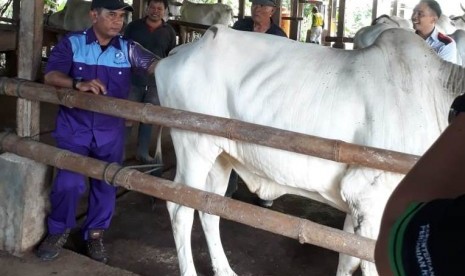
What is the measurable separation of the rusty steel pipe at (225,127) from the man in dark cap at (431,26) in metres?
2.22

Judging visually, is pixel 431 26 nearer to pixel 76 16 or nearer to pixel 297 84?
pixel 297 84

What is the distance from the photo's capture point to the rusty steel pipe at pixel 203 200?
7.45ft

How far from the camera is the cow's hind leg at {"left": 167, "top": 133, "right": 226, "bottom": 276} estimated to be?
3.09 metres

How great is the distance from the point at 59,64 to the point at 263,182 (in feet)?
4.34

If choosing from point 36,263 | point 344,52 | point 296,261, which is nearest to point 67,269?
point 36,263

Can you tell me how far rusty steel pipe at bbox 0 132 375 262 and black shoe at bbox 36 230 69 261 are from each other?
50 centimetres

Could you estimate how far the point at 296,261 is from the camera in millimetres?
3496

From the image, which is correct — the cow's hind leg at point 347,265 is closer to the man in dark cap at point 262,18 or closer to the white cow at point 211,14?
the man in dark cap at point 262,18

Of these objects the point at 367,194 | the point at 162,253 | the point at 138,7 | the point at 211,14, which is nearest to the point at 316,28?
the point at 211,14

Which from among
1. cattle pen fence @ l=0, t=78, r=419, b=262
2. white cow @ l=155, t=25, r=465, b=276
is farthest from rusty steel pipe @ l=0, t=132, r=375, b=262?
white cow @ l=155, t=25, r=465, b=276

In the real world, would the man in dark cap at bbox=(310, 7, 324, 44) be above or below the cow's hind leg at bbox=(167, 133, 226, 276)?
above

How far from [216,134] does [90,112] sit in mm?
950

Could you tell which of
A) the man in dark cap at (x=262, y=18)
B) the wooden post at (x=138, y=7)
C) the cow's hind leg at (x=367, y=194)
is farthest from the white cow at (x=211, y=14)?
the cow's hind leg at (x=367, y=194)

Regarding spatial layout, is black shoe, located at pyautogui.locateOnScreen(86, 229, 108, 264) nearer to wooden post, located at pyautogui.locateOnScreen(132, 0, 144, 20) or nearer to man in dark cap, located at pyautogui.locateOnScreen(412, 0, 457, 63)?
man in dark cap, located at pyautogui.locateOnScreen(412, 0, 457, 63)
